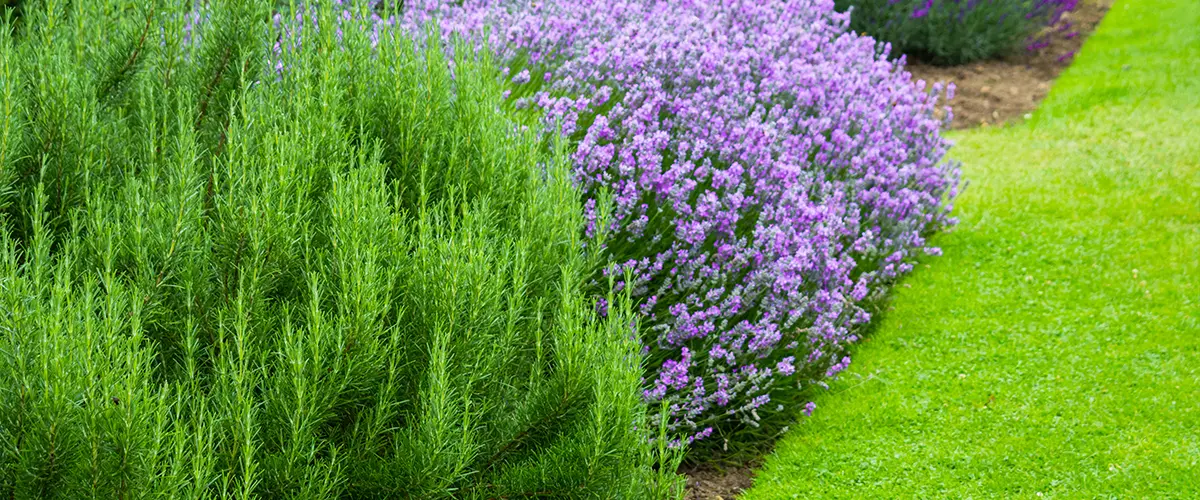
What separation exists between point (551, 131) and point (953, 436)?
205 centimetres

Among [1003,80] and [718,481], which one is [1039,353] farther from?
[1003,80]

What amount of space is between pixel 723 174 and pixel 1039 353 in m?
1.79

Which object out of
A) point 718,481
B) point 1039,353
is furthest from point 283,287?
point 1039,353

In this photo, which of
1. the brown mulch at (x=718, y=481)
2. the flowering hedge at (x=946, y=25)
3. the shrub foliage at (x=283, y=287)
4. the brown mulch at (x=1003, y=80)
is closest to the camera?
the shrub foliage at (x=283, y=287)

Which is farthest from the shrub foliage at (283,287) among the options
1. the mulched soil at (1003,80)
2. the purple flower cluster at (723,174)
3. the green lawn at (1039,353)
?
the mulched soil at (1003,80)

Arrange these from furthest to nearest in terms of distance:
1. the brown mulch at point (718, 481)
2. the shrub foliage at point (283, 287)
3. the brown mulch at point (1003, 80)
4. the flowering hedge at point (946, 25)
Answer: the flowering hedge at point (946, 25)
the brown mulch at point (1003, 80)
the brown mulch at point (718, 481)
the shrub foliage at point (283, 287)

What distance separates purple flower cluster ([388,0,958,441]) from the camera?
154 inches

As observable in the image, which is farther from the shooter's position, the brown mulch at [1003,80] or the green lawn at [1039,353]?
the brown mulch at [1003,80]

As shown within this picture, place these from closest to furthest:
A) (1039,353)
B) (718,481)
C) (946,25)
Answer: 1. (718,481)
2. (1039,353)
3. (946,25)

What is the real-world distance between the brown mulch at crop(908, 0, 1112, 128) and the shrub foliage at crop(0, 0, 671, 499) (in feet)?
20.9

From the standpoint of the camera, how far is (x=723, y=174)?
13.5 feet

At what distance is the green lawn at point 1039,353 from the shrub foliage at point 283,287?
4.93ft

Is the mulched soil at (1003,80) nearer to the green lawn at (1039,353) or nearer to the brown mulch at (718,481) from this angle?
the green lawn at (1039,353)

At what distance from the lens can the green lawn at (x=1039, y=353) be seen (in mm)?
3875
